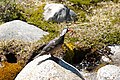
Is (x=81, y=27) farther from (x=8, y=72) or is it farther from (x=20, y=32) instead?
(x=8, y=72)

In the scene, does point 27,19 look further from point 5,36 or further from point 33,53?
point 33,53

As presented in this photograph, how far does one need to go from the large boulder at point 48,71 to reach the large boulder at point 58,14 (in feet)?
30.9

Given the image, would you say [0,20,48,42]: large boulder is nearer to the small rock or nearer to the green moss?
the small rock

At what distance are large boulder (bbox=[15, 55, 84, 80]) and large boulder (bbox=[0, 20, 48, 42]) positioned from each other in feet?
18.4

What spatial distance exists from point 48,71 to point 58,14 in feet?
33.7

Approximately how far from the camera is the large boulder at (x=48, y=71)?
40.3 ft

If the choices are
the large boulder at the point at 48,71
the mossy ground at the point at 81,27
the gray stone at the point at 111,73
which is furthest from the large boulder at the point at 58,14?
the large boulder at the point at 48,71

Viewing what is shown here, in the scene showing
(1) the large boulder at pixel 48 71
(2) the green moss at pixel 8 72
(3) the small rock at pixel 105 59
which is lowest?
(3) the small rock at pixel 105 59

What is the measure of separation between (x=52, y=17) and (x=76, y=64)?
4.98 m

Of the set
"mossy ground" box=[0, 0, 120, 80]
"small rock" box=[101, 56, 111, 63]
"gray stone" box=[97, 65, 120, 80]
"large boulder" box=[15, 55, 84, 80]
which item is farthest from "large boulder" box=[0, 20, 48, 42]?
"large boulder" box=[15, 55, 84, 80]

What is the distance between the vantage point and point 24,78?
12.6m

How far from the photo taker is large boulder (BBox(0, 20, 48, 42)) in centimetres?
1847

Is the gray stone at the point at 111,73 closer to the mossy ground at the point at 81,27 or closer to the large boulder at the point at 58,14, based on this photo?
the mossy ground at the point at 81,27

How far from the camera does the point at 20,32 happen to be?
1900 cm
